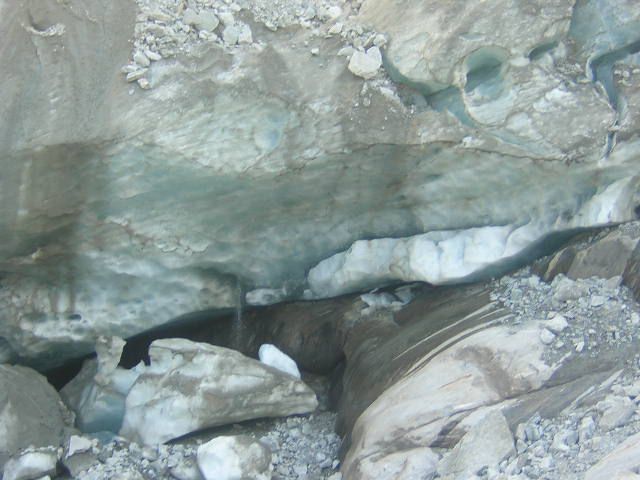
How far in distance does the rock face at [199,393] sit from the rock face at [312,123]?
59 cm

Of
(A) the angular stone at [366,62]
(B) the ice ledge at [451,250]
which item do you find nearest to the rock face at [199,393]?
(B) the ice ledge at [451,250]

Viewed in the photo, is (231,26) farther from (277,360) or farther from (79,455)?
(79,455)

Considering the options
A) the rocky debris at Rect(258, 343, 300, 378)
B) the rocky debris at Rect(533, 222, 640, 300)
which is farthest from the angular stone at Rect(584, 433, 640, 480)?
the rocky debris at Rect(258, 343, 300, 378)

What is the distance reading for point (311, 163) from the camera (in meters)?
3.92

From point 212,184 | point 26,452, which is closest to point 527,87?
point 212,184

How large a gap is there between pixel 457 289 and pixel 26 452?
2.05m

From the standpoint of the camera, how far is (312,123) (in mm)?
3818

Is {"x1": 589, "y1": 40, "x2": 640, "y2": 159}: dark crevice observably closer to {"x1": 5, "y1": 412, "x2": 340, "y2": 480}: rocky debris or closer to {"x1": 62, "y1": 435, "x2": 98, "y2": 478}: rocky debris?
{"x1": 5, "y1": 412, "x2": 340, "y2": 480}: rocky debris

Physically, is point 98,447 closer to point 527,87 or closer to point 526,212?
point 526,212

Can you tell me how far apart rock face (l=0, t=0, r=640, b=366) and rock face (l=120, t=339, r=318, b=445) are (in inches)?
23.4

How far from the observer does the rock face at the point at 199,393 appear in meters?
3.78

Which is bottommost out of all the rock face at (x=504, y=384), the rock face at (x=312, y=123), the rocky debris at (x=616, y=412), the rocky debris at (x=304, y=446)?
the rocky debris at (x=304, y=446)

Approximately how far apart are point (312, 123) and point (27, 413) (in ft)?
6.01

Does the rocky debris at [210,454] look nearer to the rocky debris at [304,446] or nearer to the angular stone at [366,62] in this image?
the rocky debris at [304,446]
